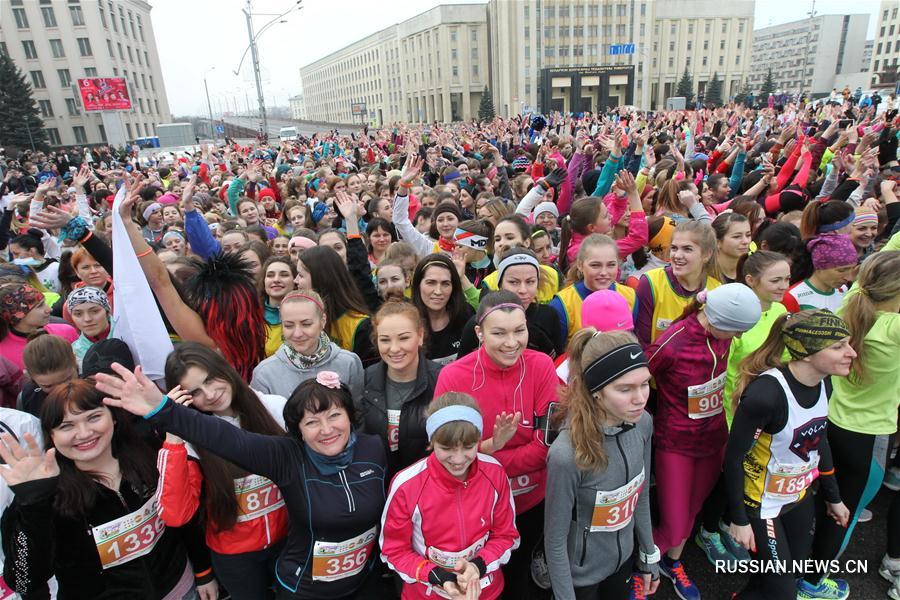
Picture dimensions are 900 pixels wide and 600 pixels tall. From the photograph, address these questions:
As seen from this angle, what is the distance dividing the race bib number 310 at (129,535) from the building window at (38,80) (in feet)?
219

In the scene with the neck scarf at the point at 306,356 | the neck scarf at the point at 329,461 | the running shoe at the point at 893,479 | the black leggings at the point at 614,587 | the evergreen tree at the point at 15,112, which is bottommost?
the running shoe at the point at 893,479

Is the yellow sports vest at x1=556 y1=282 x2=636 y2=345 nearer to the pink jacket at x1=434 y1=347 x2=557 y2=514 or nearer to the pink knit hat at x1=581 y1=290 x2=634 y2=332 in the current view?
the pink knit hat at x1=581 y1=290 x2=634 y2=332

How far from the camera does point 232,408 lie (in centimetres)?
253

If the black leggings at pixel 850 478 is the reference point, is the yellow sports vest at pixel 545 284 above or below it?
above

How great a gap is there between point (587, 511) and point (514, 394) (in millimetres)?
682

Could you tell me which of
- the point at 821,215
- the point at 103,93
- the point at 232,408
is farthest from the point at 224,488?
the point at 103,93

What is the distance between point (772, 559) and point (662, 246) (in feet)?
9.94

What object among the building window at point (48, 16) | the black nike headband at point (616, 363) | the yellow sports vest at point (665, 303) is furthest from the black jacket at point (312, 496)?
the building window at point (48, 16)

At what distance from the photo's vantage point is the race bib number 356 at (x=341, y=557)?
2.33m

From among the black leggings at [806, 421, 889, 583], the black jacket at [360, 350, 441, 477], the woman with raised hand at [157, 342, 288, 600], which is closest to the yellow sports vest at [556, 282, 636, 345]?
the black jacket at [360, 350, 441, 477]

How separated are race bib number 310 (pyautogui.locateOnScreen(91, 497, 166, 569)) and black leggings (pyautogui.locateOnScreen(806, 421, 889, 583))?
362cm

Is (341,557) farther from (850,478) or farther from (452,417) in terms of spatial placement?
(850,478)

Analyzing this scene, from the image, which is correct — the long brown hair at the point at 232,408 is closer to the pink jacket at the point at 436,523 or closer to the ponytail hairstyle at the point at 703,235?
the pink jacket at the point at 436,523

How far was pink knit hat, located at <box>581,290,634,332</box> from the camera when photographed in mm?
2834
